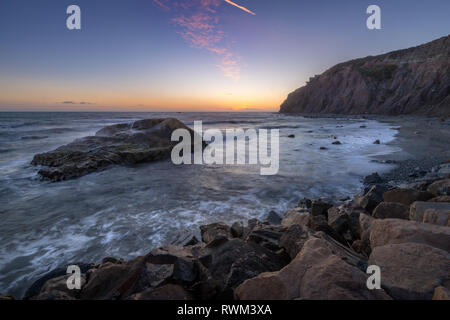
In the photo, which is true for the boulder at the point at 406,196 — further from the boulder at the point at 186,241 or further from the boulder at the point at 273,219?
the boulder at the point at 186,241

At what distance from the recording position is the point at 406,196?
13.7 ft

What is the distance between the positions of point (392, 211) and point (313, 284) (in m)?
2.82

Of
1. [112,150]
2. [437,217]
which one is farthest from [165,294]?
[112,150]

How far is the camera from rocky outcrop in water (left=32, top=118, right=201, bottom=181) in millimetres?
9242

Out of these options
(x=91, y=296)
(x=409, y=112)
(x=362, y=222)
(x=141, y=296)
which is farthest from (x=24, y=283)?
(x=409, y=112)

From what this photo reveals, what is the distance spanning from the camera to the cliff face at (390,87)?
46688 millimetres

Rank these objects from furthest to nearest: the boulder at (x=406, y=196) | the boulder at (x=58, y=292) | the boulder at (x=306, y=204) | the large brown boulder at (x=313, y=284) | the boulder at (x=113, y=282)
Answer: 1. the boulder at (x=306, y=204)
2. the boulder at (x=406, y=196)
3. the boulder at (x=113, y=282)
4. the boulder at (x=58, y=292)
5. the large brown boulder at (x=313, y=284)

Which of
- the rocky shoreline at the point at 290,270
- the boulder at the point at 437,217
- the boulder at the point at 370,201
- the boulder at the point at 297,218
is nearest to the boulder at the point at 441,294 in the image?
the rocky shoreline at the point at 290,270

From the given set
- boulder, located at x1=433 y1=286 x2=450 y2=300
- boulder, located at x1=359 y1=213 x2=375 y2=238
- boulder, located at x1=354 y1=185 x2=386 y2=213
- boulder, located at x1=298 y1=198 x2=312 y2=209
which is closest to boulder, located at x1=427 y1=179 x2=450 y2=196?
boulder, located at x1=354 y1=185 x2=386 y2=213

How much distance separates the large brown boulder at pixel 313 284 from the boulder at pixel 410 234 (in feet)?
3.23

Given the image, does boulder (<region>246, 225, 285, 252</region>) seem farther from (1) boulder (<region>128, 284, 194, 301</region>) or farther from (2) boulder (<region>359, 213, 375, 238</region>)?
(1) boulder (<region>128, 284, 194, 301</region>)

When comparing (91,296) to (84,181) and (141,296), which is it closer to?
(141,296)
